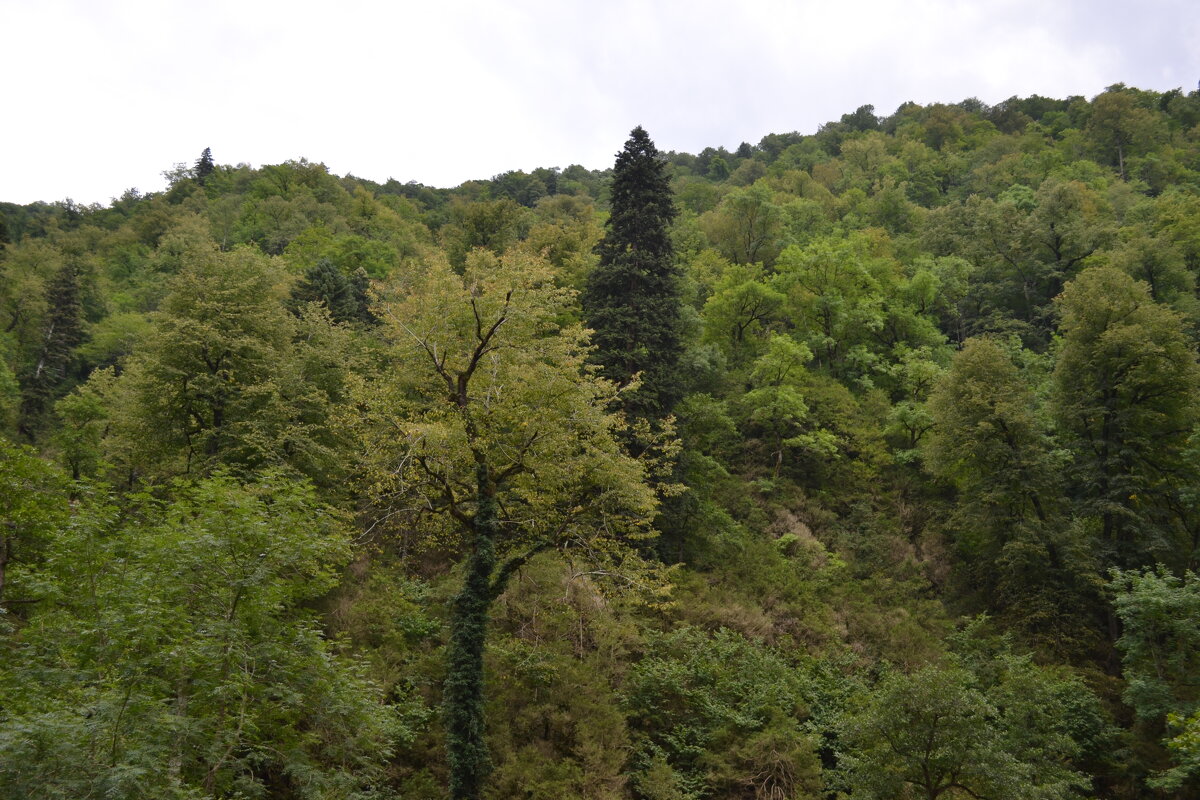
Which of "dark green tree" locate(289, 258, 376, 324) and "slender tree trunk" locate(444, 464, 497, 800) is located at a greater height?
"dark green tree" locate(289, 258, 376, 324)

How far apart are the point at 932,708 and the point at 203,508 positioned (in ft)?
42.5

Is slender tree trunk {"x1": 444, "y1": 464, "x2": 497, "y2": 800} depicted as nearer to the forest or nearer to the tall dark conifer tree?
the forest

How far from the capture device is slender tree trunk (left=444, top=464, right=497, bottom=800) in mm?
12234

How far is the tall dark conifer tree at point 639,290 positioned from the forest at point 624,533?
0.15 m

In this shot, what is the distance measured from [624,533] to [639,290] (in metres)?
9.58

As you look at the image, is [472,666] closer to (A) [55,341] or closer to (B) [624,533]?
(B) [624,533]

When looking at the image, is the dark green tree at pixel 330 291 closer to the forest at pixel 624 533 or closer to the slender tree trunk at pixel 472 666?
the forest at pixel 624 533

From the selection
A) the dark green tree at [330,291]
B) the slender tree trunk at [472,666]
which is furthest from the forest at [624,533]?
the dark green tree at [330,291]

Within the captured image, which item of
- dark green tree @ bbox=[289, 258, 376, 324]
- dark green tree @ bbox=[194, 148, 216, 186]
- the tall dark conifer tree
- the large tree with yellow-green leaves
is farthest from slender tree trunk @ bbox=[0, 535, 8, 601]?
dark green tree @ bbox=[194, 148, 216, 186]

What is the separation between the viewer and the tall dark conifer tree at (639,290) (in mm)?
21984

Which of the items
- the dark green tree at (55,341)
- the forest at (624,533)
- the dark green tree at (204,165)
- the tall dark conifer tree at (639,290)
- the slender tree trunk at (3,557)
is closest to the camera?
the forest at (624,533)

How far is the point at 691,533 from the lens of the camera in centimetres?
2216

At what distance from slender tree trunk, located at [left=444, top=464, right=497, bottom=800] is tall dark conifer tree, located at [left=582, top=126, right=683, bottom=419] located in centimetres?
810

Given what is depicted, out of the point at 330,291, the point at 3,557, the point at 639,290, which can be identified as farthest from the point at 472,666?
the point at 330,291
